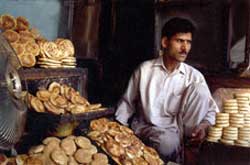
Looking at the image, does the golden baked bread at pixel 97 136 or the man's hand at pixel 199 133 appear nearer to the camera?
the golden baked bread at pixel 97 136

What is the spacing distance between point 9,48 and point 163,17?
9.30ft

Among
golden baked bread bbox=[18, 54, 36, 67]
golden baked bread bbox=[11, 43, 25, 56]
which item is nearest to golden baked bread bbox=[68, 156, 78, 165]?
golden baked bread bbox=[18, 54, 36, 67]

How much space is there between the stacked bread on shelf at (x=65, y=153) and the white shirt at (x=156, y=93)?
1.26m

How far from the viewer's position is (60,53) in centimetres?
355

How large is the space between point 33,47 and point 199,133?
1.61 m

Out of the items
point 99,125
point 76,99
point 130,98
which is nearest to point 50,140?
point 76,99

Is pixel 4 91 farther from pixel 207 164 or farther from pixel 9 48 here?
pixel 207 164

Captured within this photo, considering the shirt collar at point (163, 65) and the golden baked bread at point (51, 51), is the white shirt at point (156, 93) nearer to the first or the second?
the shirt collar at point (163, 65)

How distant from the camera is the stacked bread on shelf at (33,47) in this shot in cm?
333

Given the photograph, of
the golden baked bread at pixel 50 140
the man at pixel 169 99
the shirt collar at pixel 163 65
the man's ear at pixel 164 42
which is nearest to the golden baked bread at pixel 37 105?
the golden baked bread at pixel 50 140

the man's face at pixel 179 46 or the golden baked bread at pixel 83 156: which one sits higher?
the man's face at pixel 179 46

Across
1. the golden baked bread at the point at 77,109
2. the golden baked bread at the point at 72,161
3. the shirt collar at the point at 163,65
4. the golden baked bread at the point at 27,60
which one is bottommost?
the golden baked bread at the point at 72,161

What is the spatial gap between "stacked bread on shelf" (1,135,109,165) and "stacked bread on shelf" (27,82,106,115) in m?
0.21

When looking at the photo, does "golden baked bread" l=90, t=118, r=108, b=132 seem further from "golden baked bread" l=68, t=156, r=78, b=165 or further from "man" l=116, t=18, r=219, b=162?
"man" l=116, t=18, r=219, b=162
